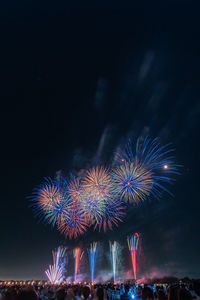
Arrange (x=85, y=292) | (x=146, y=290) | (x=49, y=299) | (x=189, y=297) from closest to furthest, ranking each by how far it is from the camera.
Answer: (x=189, y=297) → (x=85, y=292) → (x=49, y=299) → (x=146, y=290)

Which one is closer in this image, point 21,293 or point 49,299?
point 21,293

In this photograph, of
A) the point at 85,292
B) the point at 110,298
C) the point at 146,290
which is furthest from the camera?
the point at 110,298

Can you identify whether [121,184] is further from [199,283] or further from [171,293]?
[171,293]

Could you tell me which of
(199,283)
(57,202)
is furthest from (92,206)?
(199,283)

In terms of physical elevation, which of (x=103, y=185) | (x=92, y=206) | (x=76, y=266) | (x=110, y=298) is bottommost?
(x=110, y=298)

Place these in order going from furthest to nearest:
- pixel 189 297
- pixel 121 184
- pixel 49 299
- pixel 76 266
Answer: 1. pixel 76 266
2. pixel 121 184
3. pixel 49 299
4. pixel 189 297

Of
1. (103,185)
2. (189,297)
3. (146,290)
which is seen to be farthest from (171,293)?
(103,185)

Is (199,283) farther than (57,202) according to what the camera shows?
No

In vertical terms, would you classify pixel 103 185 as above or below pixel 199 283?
above

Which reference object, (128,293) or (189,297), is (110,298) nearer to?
(128,293)
